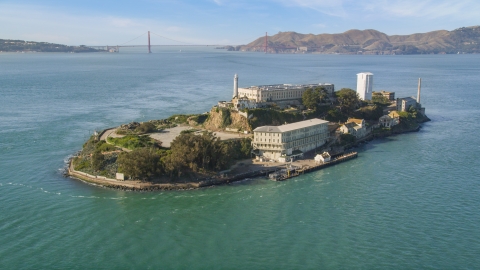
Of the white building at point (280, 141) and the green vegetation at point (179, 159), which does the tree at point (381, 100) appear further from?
the green vegetation at point (179, 159)

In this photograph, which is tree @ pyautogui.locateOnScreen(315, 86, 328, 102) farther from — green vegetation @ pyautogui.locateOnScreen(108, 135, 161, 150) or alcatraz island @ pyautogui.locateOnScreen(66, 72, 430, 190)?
green vegetation @ pyautogui.locateOnScreen(108, 135, 161, 150)

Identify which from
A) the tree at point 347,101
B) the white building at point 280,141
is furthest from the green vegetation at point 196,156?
the tree at point 347,101

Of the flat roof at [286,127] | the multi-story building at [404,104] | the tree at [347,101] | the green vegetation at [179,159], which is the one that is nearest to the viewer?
the green vegetation at [179,159]

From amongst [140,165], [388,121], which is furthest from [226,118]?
[388,121]

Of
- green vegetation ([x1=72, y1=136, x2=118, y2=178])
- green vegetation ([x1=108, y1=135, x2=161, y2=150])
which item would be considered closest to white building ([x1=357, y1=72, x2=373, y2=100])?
green vegetation ([x1=108, y1=135, x2=161, y2=150])

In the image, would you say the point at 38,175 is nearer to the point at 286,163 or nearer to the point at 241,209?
the point at 241,209

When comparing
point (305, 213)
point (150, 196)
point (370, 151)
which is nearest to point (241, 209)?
point (305, 213)

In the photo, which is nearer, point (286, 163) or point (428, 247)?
point (428, 247)
